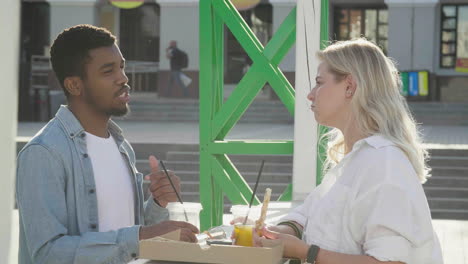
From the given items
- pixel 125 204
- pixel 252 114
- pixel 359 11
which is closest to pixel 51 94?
pixel 252 114

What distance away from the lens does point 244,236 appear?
2715 millimetres

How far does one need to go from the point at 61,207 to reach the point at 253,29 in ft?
76.3

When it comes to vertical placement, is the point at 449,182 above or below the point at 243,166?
below

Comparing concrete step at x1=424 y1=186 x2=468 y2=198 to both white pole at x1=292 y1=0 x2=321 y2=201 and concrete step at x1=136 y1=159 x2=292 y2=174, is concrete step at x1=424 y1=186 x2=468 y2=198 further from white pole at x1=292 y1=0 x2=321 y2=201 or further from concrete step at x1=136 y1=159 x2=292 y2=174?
white pole at x1=292 y1=0 x2=321 y2=201

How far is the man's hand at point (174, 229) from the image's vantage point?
276 centimetres

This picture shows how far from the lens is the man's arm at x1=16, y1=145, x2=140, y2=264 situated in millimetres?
2871

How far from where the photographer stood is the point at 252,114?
21.6 meters

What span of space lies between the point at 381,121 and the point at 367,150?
4.3 inches

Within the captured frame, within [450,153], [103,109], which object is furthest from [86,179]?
[450,153]

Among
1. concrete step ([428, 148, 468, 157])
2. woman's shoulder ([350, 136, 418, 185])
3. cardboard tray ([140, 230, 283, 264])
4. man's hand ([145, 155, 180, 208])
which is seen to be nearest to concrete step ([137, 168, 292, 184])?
concrete step ([428, 148, 468, 157])

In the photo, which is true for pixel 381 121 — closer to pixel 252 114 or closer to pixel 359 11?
pixel 252 114

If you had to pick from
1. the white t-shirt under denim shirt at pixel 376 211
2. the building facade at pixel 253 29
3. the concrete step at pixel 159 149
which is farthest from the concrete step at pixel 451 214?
the building facade at pixel 253 29

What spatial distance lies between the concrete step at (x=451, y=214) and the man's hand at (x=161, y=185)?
9747 mm

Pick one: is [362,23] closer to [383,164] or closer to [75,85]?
[75,85]
